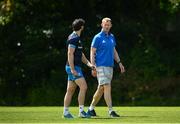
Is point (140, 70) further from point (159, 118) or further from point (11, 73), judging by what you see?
point (159, 118)

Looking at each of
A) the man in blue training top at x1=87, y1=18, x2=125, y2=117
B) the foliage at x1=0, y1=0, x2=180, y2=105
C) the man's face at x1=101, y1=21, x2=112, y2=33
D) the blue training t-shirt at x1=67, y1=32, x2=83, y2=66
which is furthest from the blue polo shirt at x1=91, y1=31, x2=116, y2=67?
the foliage at x1=0, y1=0, x2=180, y2=105

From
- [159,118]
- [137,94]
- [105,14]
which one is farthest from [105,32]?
[105,14]

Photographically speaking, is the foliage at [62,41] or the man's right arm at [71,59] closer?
the man's right arm at [71,59]

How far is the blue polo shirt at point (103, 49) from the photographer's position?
16438 mm

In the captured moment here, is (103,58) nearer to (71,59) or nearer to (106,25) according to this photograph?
(106,25)

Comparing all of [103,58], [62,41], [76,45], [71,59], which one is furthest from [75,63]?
[62,41]

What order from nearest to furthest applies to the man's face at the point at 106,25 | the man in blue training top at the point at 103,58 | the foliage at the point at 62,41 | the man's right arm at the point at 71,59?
the man's right arm at the point at 71,59
the man's face at the point at 106,25
the man in blue training top at the point at 103,58
the foliage at the point at 62,41

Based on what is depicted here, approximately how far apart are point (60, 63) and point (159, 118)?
15.4 metres

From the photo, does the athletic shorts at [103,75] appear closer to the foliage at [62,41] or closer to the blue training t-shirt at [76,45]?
the blue training t-shirt at [76,45]

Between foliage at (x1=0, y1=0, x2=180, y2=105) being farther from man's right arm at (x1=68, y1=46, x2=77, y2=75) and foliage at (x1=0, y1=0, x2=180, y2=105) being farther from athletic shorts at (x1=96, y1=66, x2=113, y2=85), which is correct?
man's right arm at (x1=68, y1=46, x2=77, y2=75)

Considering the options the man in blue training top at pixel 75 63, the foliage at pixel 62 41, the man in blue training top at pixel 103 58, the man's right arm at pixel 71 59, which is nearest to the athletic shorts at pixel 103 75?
the man in blue training top at pixel 103 58

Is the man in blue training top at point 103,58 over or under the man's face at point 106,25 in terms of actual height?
under

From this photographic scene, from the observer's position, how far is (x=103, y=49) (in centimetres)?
1648

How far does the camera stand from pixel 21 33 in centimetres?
3116
